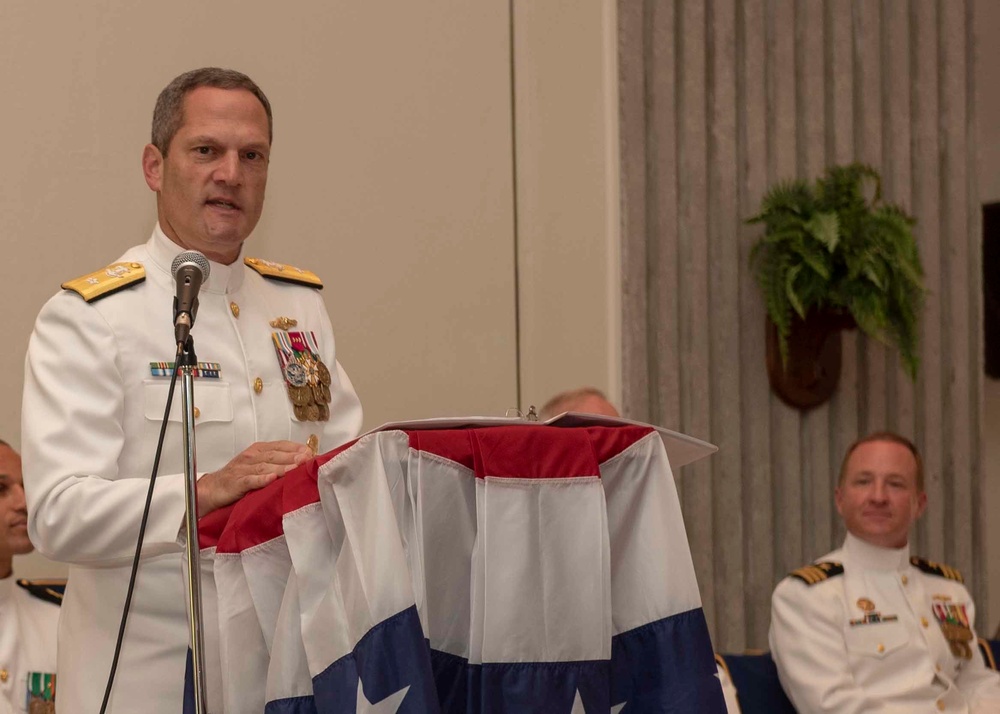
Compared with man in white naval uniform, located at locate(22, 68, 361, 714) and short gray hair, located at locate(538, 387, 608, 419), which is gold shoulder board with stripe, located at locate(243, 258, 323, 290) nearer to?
man in white naval uniform, located at locate(22, 68, 361, 714)

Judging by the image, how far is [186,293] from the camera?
1.78m

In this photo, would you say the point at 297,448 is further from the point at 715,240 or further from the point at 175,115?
the point at 715,240

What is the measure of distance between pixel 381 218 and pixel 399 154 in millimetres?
237

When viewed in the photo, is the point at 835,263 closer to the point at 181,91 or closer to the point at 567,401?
the point at 567,401

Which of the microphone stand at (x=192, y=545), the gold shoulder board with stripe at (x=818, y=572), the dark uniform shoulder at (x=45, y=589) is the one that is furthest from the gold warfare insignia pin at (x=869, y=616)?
the microphone stand at (x=192, y=545)

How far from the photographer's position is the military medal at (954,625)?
4336 mm

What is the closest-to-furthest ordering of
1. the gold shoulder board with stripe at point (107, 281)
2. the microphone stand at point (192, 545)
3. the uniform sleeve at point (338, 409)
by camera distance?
the microphone stand at point (192, 545)
the gold shoulder board with stripe at point (107, 281)
the uniform sleeve at point (338, 409)

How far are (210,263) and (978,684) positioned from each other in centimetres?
318

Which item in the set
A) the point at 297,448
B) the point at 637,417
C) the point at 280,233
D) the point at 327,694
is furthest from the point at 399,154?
the point at 327,694

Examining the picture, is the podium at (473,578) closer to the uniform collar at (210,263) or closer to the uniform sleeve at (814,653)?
the uniform collar at (210,263)

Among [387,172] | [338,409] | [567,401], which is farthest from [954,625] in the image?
[338,409]

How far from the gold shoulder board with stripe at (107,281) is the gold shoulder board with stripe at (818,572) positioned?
9.04ft

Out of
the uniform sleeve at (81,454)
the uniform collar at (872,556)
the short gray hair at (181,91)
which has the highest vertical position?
the short gray hair at (181,91)

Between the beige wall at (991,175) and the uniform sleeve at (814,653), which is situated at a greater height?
the beige wall at (991,175)
